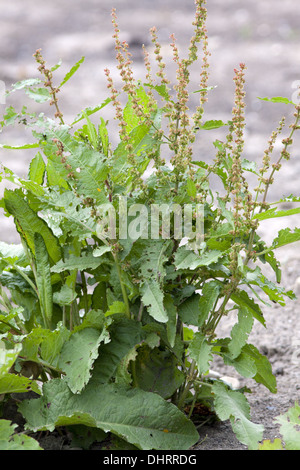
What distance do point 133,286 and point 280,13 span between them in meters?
6.91

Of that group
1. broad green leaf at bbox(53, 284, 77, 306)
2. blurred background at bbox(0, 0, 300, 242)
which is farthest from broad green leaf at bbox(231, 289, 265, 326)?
blurred background at bbox(0, 0, 300, 242)

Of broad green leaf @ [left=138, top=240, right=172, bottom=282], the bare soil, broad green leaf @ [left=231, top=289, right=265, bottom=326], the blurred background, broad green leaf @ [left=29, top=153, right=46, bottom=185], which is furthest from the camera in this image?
the blurred background

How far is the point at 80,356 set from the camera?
1.79 metres

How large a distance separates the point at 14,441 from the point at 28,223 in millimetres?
617

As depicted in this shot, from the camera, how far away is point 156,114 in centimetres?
190

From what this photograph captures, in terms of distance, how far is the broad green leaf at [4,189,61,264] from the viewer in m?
1.95

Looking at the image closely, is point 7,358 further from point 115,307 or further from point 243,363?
point 243,363

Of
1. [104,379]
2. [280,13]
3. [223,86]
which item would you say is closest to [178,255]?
[104,379]

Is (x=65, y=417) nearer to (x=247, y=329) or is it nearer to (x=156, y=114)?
(x=247, y=329)

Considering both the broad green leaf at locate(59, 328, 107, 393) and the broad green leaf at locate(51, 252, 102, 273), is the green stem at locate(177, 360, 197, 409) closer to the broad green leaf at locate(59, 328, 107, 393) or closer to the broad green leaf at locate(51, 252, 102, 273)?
the broad green leaf at locate(59, 328, 107, 393)

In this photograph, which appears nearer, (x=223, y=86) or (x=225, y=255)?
(x=225, y=255)

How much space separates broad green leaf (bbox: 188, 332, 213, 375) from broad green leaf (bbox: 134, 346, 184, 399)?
0.17 metres

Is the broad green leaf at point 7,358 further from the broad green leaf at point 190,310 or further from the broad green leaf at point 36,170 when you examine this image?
the broad green leaf at point 36,170

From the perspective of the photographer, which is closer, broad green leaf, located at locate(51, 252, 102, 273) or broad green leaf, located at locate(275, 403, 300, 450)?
broad green leaf, located at locate(275, 403, 300, 450)
